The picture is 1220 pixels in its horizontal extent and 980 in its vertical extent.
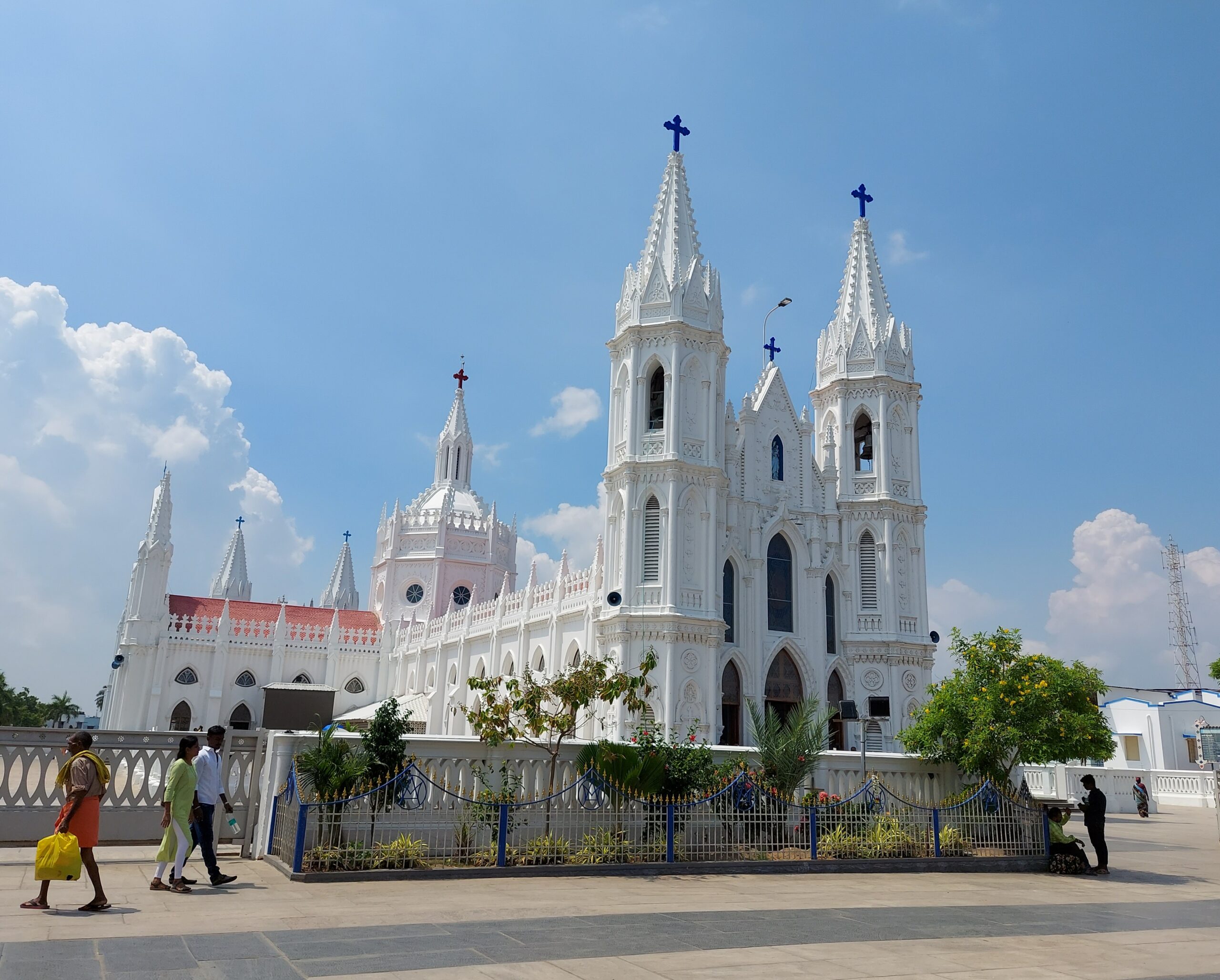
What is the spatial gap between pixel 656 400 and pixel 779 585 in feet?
26.6

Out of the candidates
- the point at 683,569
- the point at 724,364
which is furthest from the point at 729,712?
the point at 724,364

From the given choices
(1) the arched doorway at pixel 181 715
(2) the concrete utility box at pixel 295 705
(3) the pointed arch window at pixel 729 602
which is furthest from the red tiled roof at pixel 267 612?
(3) the pointed arch window at pixel 729 602

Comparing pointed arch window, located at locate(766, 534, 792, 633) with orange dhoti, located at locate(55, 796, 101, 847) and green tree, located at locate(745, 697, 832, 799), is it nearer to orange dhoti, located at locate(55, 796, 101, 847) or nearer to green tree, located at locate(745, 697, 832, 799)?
green tree, located at locate(745, 697, 832, 799)

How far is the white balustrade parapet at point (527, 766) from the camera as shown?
46.7 feet

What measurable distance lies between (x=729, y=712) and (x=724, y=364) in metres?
12.1

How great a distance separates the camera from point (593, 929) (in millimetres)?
9586

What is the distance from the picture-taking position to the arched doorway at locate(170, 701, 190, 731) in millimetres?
50062

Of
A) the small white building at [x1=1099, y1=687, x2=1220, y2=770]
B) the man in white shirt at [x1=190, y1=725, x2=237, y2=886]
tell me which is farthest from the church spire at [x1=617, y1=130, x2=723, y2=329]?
the small white building at [x1=1099, y1=687, x2=1220, y2=770]

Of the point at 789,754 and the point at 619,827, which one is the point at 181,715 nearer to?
the point at 789,754

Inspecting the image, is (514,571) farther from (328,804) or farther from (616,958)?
(616,958)

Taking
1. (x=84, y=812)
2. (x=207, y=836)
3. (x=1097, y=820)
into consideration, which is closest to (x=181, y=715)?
(x=207, y=836)

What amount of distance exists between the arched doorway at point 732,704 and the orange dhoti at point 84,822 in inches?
941

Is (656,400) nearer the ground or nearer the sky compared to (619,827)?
nearer the sky

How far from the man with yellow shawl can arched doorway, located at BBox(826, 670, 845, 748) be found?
2718 centimetres
